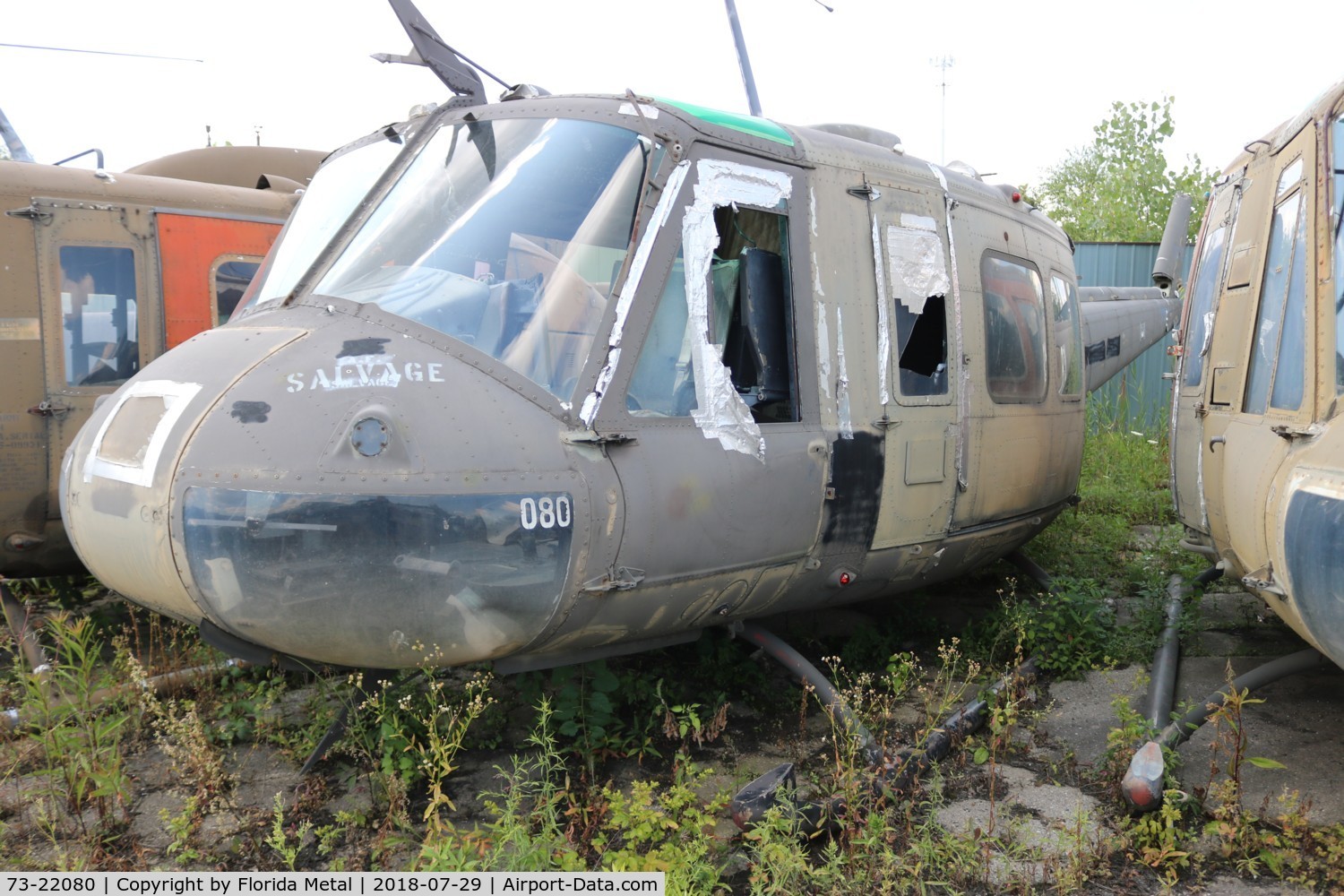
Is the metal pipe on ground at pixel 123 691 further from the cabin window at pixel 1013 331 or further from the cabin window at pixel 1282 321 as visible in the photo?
the cabin window at pixel 1282 321

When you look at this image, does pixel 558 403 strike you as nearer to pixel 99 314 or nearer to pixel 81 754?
pixel 81 754

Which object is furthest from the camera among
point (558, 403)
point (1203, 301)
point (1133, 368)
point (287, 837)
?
point (1133, 368)

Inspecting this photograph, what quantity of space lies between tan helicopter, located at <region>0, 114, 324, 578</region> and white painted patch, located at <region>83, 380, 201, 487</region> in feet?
7.70

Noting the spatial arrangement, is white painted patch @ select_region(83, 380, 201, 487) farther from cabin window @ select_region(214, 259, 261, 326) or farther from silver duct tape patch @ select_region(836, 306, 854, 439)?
cabin window @ select_region(214, 259, 261, 326)

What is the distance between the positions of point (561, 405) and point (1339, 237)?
2439mm

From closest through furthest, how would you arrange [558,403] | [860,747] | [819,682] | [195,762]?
1. [558,403]
2. [195,762]
3. [860,747]
4. [819,682]

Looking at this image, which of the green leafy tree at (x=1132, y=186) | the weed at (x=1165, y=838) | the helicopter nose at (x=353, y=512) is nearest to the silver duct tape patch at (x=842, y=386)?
the helicopter nose at (x=353, y=512)

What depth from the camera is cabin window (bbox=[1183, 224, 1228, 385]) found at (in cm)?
464

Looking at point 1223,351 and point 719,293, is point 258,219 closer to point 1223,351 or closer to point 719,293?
point 719,293

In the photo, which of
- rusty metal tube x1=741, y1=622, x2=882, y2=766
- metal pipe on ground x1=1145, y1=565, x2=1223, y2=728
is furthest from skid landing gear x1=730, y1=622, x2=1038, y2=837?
metal pipe on ground x1=1145, y1=565, x2=1223, y2=728

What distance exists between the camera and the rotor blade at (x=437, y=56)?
3.81 m

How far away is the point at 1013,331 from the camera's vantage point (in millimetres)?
5039

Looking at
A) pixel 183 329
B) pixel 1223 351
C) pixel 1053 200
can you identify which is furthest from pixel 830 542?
pixel 1053 200

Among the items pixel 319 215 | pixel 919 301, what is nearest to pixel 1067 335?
pixel 919 301
